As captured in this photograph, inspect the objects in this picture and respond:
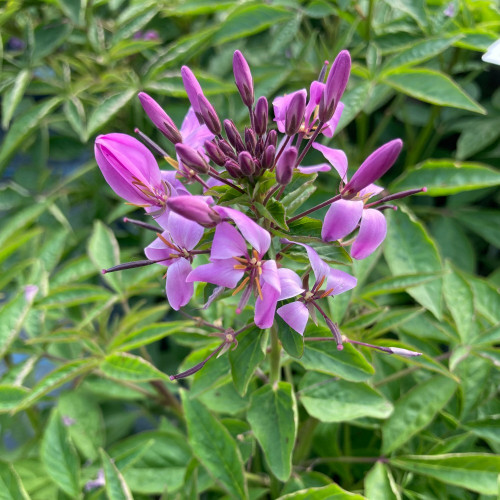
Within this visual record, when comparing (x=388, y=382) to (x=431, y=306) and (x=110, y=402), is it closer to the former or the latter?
(x=431, y=306)

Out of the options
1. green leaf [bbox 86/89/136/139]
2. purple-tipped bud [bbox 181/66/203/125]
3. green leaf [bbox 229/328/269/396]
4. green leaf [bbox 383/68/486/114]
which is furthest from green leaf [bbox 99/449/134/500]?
green leaf [bbox 383/68/486/114]

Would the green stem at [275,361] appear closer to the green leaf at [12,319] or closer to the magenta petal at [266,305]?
the magenta petal at [266,305]

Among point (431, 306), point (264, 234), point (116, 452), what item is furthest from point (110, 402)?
point (264, 234)

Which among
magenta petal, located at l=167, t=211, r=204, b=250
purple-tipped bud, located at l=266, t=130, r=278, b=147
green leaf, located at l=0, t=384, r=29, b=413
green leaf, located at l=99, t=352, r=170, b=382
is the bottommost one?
green leaf, located at l=0, t=384, r=29, b=413

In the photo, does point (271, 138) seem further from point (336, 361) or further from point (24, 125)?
point (24, 125)

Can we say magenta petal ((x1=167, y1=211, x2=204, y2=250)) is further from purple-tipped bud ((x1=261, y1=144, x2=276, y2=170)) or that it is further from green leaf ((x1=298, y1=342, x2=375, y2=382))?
green leaf ((x1=298, y1=342, x2=375, y2=382))

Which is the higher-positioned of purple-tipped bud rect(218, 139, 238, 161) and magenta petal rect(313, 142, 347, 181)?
purple-tipped bud rect(218, 139, 238, 161)

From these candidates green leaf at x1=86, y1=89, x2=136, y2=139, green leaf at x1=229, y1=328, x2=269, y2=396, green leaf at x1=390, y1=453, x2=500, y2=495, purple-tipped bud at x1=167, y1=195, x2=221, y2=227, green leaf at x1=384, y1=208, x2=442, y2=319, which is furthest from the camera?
green leaf at x1=86, y1=89, x2=136, y2=139

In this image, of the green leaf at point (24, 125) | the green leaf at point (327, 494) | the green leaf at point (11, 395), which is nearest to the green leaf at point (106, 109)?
the green leaf at point (24, 125)
